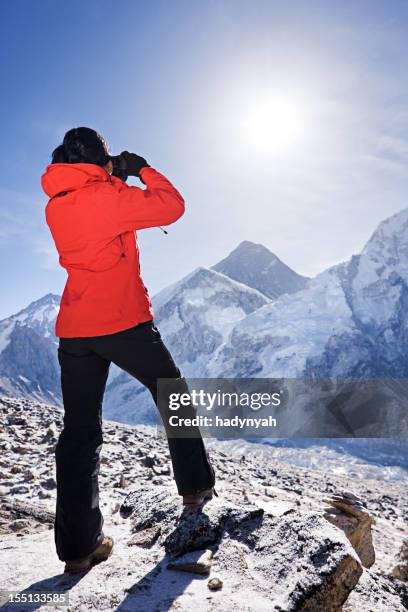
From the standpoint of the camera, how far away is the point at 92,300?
9.47ft

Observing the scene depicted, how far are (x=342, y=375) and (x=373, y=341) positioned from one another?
77.7 ft

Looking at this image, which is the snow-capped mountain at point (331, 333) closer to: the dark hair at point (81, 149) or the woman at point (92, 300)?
the woman at point (92, 300)

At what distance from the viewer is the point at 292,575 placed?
244 cm

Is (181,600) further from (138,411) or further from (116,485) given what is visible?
(138,411)

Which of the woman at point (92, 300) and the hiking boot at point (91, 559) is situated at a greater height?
the woman at point (92, 300)

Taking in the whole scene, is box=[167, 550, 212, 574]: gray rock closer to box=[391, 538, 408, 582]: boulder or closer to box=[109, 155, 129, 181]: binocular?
box=[109, 155, 129, 181]: binocular

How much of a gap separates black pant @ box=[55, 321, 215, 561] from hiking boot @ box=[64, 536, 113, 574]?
0.15 ft

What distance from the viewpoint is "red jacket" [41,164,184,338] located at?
284 centimetres

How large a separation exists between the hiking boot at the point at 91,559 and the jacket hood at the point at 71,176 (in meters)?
2.53

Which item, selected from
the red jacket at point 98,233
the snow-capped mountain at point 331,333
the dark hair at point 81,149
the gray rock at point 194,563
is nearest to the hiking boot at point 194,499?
the gray rock at point 194,563

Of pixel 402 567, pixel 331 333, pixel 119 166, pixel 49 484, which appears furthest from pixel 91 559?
pixel 331 333

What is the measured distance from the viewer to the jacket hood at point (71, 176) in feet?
9.30

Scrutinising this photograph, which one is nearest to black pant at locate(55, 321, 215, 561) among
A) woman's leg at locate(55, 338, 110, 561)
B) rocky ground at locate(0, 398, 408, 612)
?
woman's leg at locate(55, 338, 110, 561)

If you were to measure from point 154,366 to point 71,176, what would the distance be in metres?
1.47
